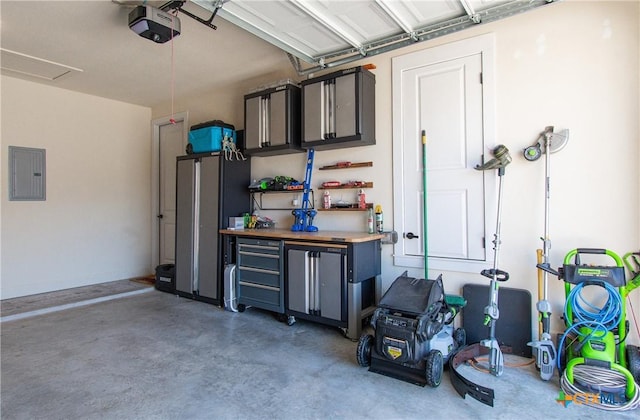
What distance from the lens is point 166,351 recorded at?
303 centimetres

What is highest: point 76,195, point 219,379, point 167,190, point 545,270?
point 167,190

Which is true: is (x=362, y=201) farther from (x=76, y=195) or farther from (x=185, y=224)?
(x=76, y=195)

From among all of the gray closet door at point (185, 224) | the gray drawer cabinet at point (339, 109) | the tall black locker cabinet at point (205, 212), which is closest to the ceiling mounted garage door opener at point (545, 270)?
the gray drawer cabinet at point (339, 109)

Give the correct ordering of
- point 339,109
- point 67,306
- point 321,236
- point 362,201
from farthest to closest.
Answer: point 67,306 < point 362,201 < point 339,109 < point 321,236

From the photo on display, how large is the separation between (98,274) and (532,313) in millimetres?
5949

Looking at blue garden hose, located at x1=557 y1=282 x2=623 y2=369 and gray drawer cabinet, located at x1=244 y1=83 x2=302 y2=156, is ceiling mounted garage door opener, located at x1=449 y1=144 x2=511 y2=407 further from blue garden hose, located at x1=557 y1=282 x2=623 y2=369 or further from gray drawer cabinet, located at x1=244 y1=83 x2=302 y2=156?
gray drawer cabinet, located at x1=244 y1=83 x2=302 y2=156

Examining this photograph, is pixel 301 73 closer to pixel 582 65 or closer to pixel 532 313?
pixel 582 65

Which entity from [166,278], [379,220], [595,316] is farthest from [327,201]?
[166,278]

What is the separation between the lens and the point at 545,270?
2.60 meters

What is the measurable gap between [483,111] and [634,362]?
213 cm

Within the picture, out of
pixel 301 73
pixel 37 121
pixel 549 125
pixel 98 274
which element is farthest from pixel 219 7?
pixel 98 274

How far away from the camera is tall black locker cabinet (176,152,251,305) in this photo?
14.5 ft

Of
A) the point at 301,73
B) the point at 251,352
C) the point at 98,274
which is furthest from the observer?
the point at 98,274

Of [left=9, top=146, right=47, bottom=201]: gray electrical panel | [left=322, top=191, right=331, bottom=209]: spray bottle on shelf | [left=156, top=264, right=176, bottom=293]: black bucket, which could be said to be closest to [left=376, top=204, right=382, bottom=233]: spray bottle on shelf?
[left=322, top=191, right=331, bottom=209]: spray bottle on shelf
